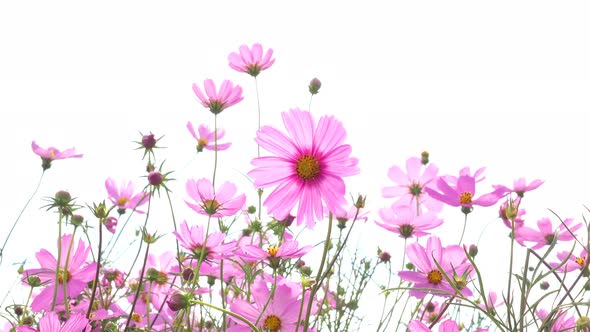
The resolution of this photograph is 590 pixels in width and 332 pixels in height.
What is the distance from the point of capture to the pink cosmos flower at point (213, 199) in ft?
3.93

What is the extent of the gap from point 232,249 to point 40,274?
1.23 ft

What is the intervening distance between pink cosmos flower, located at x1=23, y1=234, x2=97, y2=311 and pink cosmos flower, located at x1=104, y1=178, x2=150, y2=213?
0.46 m

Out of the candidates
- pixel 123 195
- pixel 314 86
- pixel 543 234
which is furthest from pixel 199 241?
pixel 543 234

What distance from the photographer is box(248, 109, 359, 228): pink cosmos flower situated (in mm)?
829

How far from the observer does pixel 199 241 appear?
117 centimetres

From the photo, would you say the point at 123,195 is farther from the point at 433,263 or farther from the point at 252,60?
the point at 433,263

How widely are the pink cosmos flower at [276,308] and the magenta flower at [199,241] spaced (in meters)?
0.14

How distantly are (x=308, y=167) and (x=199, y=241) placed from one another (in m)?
0.37

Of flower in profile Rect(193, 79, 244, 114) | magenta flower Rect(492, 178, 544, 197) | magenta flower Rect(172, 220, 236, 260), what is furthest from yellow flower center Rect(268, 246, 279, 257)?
magenta flower Rect(492, 178, 544, 197)

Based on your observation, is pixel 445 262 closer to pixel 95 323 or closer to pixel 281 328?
pixel 281 328

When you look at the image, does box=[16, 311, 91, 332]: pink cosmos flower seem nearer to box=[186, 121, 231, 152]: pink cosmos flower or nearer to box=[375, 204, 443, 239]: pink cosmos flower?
box=[375, 204, 443, 239]: pink cosmos flower

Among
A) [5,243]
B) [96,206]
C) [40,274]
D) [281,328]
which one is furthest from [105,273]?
[281,328]

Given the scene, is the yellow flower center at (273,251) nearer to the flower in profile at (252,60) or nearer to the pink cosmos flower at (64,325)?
the pink cosmos flower at (64,325)

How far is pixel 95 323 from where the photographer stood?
115 centimetres
